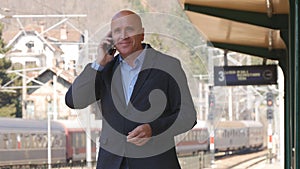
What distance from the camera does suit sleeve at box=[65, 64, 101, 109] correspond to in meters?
3.26

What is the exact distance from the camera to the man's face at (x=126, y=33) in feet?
10.6

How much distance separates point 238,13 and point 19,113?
1527 inches

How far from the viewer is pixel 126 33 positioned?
3225mm

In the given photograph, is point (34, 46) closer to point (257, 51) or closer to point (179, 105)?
point (257, 51)

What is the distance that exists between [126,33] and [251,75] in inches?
512

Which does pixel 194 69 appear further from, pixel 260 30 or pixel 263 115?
pixel 263 115

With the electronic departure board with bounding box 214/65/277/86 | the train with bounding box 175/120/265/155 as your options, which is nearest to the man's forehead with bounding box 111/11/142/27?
the electronic departure board with bounding box 214/65/277/86

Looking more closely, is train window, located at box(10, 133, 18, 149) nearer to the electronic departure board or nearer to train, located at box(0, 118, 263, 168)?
train, located at box(0, 118, 263, 168)

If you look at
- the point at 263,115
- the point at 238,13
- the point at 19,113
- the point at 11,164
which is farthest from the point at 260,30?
the point at 263,115

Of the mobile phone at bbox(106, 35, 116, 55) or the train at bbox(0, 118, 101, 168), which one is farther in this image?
the train at bbox(0, 118, 101, 168)

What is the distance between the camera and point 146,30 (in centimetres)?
334

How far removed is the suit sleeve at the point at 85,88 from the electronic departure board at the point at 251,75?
39.7 ft

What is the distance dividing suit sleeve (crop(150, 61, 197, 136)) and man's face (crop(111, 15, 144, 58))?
0.53ft

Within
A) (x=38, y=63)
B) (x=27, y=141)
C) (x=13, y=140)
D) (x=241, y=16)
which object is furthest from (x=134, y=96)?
(x=38, y=63)
